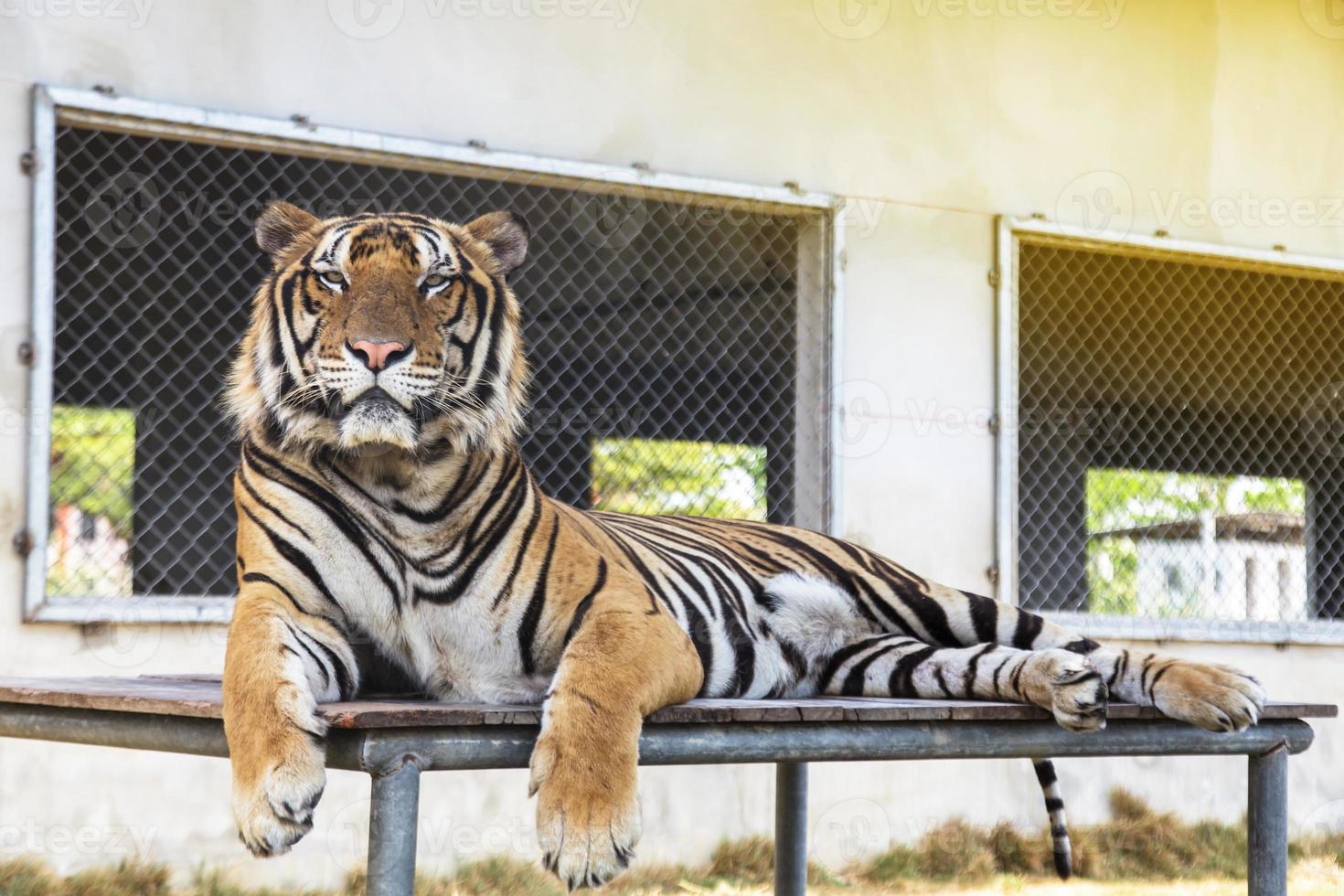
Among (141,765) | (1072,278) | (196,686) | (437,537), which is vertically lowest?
(141,765)

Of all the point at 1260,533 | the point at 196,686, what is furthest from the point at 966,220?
the point at 1260,533

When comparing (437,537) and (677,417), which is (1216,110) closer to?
(677,417)

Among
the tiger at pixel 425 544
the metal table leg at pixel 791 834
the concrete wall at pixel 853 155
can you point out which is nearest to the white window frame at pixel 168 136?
the concrete wall at pixel 853 155

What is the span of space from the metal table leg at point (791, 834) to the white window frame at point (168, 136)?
200 cm

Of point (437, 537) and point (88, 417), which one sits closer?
point (437, 537)

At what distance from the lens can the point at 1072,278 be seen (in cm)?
756

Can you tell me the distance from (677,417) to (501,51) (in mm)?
4907

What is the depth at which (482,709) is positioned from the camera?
6.65ft

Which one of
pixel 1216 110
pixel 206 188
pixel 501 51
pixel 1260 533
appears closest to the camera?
pixel 501 51

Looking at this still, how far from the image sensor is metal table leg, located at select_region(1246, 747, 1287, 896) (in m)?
2.82

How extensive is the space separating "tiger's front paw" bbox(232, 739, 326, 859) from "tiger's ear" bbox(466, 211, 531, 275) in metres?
1.07

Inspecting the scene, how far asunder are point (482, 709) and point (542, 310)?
20.3 feet

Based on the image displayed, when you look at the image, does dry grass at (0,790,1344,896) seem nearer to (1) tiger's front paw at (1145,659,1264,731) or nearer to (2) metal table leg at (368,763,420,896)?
(1) tiger's front paw at (1145,659,1264,731)

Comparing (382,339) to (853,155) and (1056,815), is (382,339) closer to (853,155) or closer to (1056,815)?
(1056,815)
